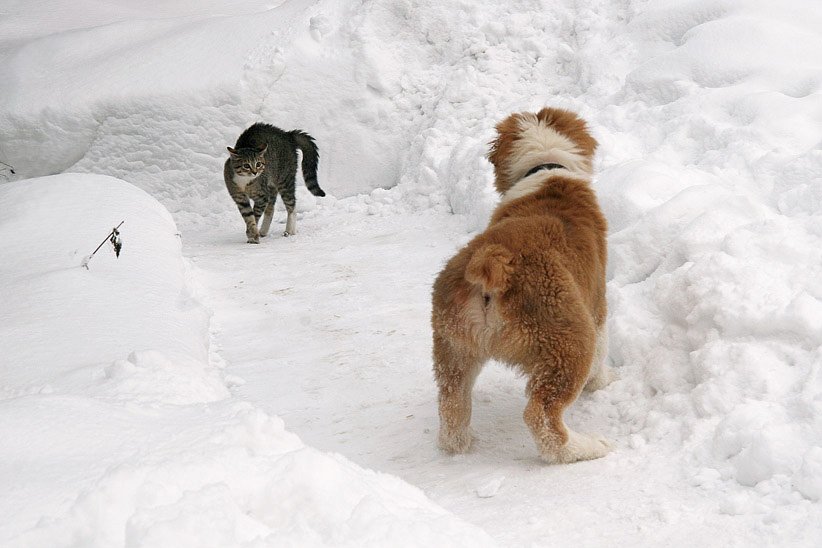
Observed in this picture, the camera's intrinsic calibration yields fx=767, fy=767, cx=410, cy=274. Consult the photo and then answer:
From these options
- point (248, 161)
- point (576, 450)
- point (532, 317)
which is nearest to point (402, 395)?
point (576, 450)

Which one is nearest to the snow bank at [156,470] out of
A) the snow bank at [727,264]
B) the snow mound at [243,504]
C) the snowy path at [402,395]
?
the snow mound at [243,504]

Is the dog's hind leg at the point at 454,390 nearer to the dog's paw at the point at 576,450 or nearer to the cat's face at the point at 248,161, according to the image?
the dog's paw at the point at 576,450

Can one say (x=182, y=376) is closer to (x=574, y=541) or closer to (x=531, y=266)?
(x=531, y=266)

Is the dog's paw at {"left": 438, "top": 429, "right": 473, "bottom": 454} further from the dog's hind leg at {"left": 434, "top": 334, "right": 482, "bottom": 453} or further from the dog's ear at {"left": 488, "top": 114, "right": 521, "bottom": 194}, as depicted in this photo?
the dog's ear at {"left": 488, "top": 114, "right": 521, "bottom": 194}

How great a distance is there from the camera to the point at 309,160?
1090cm

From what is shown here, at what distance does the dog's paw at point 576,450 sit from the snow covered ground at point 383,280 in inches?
2.6

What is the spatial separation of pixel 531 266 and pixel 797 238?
1966 millimetres

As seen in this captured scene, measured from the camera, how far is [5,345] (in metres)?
4.54

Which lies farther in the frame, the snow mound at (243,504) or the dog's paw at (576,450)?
the dog's paw at (576,450)

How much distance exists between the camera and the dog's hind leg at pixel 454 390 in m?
4.02

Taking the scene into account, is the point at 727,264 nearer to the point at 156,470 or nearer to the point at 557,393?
the point at 557,393

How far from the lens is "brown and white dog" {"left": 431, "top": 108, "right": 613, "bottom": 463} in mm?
3707

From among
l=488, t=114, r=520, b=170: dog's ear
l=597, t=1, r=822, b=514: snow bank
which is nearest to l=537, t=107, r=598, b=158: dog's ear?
l=488, t=114, r=520, b=170: dog's ear

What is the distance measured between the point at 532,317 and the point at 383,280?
413 cm
